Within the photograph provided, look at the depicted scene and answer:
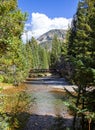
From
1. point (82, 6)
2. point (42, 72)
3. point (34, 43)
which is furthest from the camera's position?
point (34, 43)

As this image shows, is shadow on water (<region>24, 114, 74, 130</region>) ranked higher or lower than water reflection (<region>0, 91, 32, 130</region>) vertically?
lower

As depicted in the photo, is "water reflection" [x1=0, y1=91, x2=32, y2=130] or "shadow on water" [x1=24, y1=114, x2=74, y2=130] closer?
"water reflection" [x1=0, y1=91, x2=32, y2=130]

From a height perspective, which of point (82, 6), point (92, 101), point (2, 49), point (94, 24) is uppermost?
point (82, 6)

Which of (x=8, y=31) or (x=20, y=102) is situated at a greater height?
(x=8, y=31)

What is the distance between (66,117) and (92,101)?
9657mm

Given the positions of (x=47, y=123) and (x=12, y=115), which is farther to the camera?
(x=12, y=115)

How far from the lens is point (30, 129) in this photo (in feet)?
68.2

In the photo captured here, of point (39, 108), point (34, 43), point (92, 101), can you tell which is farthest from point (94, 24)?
point (34, 43)

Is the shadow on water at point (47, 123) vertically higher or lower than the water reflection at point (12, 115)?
lower

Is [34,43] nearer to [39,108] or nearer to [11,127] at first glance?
[39,108]

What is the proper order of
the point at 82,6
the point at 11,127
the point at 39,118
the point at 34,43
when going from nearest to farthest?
the point at 11,127 → the point at 39,118 → the point at 82,6 → the point at 34,43

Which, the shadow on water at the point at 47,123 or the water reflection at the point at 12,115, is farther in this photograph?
the shadow on water at the point at 47,123

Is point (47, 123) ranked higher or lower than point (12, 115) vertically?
lower

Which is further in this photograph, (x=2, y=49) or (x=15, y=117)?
(x=15, y=117)
